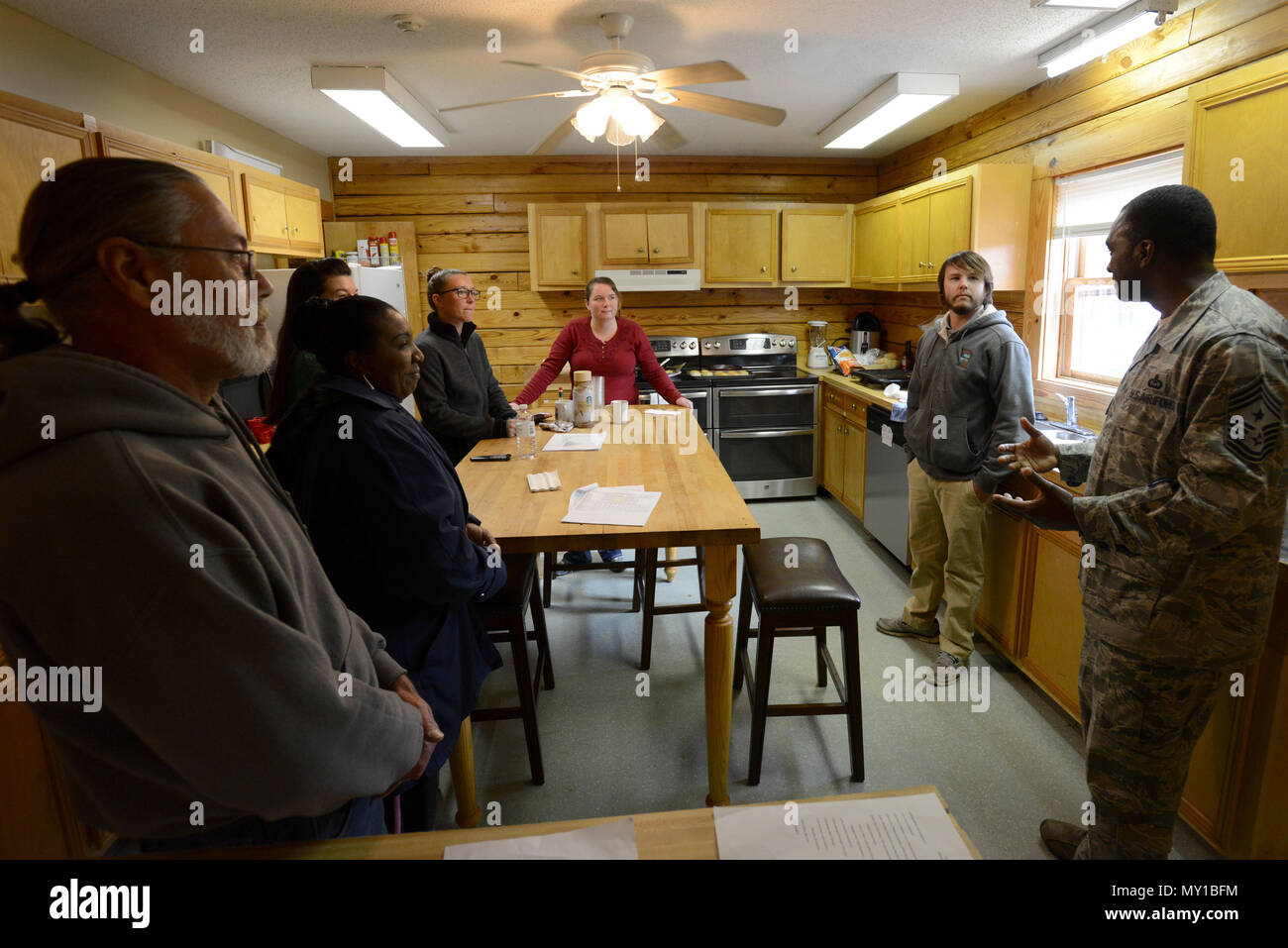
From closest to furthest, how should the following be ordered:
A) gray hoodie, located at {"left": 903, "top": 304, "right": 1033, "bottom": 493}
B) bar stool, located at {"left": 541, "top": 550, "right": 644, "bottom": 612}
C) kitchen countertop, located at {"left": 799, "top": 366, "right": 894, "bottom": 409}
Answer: gray hoodie, located at {"left": 903, "top": 304, "right": 1033, "bottom": 493}
bar stool, located at {"left": 541, "top": 550, "right": 644, "bottom": 612}
kitchen countertop, located at {"left": 799, "top": 366, "right": 894, "bottom": 409}

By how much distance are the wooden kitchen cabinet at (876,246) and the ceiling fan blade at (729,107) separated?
2.34 meters

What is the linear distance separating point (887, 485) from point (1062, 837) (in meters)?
2.37

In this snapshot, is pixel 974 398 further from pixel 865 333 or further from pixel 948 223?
pixel 865 333

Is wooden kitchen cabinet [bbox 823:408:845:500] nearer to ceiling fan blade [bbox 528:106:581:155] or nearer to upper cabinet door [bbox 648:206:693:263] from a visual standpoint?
upper cabinet door [bbox 648:206:693:263]

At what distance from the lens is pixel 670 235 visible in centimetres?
537

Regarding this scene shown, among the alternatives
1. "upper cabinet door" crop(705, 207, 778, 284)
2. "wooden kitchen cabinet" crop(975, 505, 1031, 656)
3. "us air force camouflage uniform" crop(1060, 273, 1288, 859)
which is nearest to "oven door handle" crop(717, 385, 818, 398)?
"upper cabinet door" crop(705, 207, 778, 284)

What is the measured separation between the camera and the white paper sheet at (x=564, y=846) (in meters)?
0.85

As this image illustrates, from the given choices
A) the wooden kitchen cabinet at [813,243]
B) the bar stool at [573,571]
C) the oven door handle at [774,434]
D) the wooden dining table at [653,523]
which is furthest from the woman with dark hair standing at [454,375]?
the wooden kitchen cabinet at [813,243]

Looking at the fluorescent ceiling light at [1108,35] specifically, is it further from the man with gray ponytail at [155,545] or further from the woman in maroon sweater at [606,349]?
the man with gray ponytail at [155,545]

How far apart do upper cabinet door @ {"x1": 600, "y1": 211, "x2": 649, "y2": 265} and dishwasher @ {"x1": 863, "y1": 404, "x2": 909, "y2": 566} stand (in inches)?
85.9

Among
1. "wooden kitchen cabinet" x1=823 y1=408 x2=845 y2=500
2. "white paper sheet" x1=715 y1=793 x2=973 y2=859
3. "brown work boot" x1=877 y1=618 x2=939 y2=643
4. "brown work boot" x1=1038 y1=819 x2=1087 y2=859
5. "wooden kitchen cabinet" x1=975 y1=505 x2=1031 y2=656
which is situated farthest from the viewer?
"wooden kitchen cabinet" x1=823 y1=408 x2=845 y2=500

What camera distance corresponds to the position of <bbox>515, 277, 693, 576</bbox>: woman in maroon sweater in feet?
12.3

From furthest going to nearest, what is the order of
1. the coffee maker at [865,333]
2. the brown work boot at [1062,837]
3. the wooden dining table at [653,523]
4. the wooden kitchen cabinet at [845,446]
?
1. the coffee maker at [865,333]
2. the wooden kitchen cabinet at [845,446]
3. the brown work boot at [1062,837]
4. the wooden dining table at [653,523]

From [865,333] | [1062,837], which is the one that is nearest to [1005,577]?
[1062,837]
